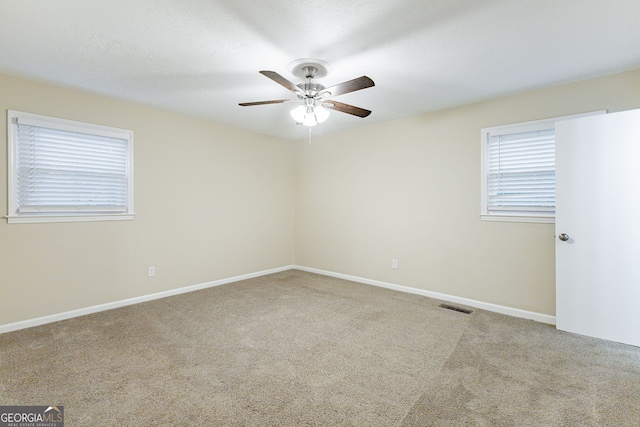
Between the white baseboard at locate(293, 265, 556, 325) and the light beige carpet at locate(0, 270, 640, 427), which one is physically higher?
A: the white baseboard at locate(293, 265, 556, 325)

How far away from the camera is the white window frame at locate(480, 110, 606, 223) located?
3.10 m

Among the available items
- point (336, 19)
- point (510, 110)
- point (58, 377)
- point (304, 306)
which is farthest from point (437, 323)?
point (58, 377)

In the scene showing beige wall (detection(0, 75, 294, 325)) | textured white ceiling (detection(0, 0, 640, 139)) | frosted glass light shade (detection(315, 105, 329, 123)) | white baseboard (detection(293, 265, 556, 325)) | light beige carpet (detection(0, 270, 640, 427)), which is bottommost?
light beige carpet (detection(0, 270, 640, 427))

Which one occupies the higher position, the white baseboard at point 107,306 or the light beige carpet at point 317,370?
the white baseboard at point 107,306

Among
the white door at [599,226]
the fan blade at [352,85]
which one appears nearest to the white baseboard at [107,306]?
the fan blade at [352,85]

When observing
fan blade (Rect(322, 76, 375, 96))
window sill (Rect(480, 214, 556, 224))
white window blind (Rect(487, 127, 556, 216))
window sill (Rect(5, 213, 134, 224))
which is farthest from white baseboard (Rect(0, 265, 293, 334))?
white window blind (Rect(487, 127, 556, 216))

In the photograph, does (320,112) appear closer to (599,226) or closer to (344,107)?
(344,107)

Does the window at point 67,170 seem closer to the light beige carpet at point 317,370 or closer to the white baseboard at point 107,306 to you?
the white baseboard at point 107,306

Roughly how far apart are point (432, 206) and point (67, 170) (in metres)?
4.33

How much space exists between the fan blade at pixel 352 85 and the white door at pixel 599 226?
213 centimetres

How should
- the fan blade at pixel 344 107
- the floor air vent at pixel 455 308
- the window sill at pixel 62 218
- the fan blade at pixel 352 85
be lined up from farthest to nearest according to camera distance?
1. the floor air vent at pixel 455 308
2. the window sill at pixel 62 218
3. the fan blade at pixel 344 107
4. the fan blade at pixel 352 85

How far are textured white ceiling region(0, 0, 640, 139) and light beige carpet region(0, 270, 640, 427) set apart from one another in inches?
96.7

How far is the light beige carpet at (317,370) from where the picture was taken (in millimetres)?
1731

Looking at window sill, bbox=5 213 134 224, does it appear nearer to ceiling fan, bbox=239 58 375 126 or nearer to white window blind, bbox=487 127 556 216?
ceiling fan, bbox=239 58 375 126
